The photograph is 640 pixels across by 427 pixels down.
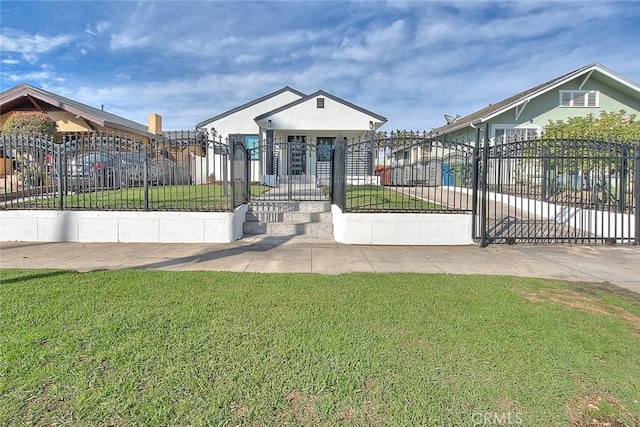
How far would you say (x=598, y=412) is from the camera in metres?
2.38

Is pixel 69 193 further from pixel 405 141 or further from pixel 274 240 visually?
pixel 405 141

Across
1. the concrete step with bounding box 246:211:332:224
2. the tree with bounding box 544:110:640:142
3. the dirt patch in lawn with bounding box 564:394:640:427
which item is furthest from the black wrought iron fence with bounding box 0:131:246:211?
the tree with bounding box 544:110:640:142

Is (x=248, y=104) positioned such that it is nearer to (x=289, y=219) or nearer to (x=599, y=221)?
(x=289, y=219)

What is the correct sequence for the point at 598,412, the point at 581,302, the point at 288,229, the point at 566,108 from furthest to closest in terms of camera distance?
the point at 566,108, the point at 288,229, the point at 581,302, the point at 598,412

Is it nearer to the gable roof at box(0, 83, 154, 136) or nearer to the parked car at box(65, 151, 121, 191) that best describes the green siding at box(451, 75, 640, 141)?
the parked car at box(65, 151, 121, 191)

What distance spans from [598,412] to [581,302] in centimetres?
247

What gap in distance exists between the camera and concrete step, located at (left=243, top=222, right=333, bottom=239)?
889 cm

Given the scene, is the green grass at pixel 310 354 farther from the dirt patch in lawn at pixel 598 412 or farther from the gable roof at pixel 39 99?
the gable roof at pixel 39 99

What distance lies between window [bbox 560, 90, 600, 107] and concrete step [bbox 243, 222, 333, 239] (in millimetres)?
17033

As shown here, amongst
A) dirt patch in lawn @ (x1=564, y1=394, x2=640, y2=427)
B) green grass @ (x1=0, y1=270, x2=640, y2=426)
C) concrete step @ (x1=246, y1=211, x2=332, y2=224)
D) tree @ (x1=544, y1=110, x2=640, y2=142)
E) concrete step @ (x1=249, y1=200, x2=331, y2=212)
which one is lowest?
dirt patch in lawn @ (x1=564, y1=394, x2=640, y2=427)

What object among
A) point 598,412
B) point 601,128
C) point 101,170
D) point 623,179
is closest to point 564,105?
point 601,128

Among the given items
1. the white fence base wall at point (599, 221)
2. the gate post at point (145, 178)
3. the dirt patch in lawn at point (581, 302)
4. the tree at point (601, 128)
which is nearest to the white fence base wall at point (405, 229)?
the white fence base wall at point (599, 221)

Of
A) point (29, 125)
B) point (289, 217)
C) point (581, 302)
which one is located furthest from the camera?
point (29, 125)

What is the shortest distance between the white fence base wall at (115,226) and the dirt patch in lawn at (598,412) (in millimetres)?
6749
